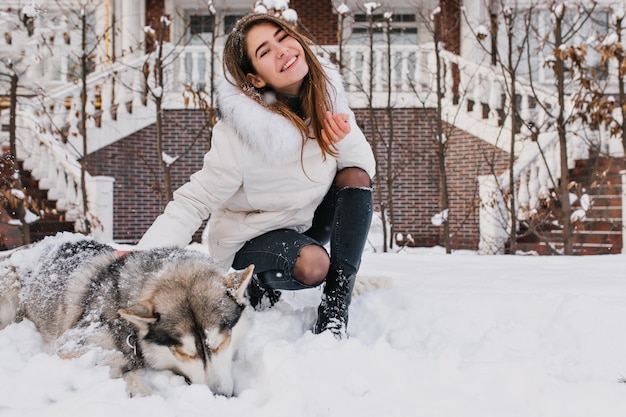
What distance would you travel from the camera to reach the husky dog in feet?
6.45

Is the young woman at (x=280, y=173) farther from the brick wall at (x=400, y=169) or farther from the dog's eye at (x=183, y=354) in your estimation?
the brick wall at (x=400, y=169)

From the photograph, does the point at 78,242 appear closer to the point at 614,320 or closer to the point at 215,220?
the point at 215,220

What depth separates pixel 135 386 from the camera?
196 centimetres

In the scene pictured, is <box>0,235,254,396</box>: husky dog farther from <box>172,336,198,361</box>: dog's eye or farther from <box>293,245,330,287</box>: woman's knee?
<box>293,245,330,287</box>: woman's knee

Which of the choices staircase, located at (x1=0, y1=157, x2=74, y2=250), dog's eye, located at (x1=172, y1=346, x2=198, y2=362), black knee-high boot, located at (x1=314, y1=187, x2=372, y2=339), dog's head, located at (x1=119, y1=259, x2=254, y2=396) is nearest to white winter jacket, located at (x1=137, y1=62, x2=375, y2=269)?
black knee-high boot, located at (x1=314, y1=187, x2=372, y2=339)

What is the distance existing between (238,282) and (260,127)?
29.8 inches

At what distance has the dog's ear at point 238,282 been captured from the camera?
215 cm

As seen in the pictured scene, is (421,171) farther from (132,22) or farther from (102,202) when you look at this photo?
(132,22)

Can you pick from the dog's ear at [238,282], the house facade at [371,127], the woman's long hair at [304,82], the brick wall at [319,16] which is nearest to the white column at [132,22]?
the house facade at [371,127]

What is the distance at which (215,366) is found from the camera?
1966mm

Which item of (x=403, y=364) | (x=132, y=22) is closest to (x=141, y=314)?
(x=403, y=364)

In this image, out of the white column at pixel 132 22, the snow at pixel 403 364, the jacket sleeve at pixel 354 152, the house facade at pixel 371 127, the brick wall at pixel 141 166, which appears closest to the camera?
the snow at pixel 403 364

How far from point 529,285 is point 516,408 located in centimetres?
162

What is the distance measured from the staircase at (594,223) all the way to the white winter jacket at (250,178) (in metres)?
5.90
